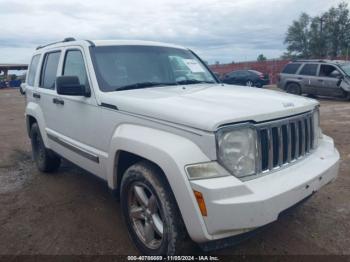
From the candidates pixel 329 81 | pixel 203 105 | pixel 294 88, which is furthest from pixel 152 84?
pixel 294 88

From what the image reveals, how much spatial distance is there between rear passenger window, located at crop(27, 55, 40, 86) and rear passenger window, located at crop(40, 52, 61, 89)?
14.7 inches

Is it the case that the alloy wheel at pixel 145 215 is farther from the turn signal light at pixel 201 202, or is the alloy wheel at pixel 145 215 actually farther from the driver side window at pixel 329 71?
the driver side window at pixel 329 71

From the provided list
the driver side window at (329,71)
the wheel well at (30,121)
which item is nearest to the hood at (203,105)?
the wheel well at (30,121)

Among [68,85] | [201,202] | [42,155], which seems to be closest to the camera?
[201,202]

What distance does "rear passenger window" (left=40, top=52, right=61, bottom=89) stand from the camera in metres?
4.66

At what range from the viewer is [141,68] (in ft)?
12.7

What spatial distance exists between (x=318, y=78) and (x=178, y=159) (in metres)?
13.7

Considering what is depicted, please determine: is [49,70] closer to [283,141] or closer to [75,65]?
[75,65]

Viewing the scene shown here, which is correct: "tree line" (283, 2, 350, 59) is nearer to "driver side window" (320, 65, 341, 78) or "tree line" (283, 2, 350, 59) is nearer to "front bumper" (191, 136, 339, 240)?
"driver side window" (320, 65, 341, 78)

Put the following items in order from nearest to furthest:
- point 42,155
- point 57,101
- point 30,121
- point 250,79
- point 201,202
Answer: point 201,202
point 57,101
point 42,155
point 30,121
point 250,79

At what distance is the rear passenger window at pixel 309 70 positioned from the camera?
14781mm

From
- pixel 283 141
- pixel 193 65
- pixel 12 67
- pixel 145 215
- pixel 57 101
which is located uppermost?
pixel 12 67

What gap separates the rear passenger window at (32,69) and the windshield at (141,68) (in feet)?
6.91

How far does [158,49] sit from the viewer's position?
4.25 metres
